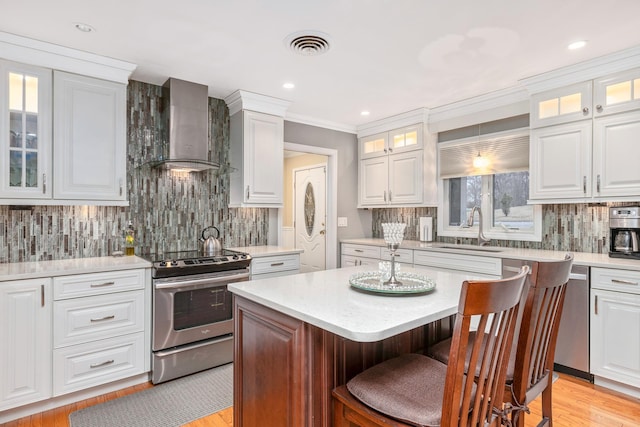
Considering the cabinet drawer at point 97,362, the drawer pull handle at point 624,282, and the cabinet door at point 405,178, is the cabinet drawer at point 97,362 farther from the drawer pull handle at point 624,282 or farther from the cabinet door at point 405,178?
the drawer pull handle at point 624,282

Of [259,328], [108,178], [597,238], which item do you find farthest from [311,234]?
[259,328]

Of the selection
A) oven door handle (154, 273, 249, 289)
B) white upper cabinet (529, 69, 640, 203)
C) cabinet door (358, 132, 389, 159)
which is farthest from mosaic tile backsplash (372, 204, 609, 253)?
oven door handle (154, 273, 249, 289)

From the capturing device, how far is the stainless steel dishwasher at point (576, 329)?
2639 millimetres

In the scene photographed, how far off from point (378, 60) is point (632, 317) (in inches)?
102

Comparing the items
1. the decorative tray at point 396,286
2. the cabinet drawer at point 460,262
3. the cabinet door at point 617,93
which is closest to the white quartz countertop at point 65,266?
the decorative tray at point 396,286

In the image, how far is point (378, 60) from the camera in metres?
2.80

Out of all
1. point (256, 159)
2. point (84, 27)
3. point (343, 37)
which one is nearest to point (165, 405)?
point (256, 159)

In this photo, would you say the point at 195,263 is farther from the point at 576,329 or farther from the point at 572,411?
the point at 576,329

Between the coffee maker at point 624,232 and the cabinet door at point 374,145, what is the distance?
8.00ft

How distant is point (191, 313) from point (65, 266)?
0.95 metres

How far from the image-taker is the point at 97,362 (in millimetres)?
2506

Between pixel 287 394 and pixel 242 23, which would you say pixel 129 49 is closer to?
pixel 242 23

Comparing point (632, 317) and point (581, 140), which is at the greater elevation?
point (581, 140)

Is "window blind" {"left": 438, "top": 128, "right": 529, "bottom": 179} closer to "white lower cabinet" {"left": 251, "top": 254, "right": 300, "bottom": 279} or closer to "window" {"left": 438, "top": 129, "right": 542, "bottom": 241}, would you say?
"window" {"left": 438, "top": 129, "right": 542, "bottom": 241}
